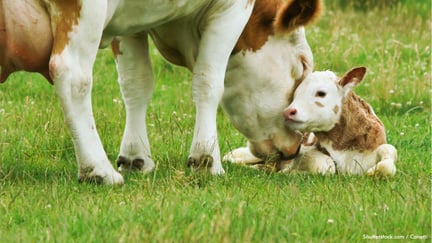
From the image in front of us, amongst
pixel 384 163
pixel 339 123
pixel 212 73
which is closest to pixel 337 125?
pixel 339 123

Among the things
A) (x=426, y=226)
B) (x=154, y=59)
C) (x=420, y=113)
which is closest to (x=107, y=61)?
(x=154, y=59)

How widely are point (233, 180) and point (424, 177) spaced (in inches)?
47.1

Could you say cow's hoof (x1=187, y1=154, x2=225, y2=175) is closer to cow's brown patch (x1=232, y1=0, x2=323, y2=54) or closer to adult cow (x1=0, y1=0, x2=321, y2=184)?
adult cow (x1=0, y1=0, x2=321, y2=184)

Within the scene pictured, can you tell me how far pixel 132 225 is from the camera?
518 centimetres

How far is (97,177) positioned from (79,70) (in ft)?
2.08

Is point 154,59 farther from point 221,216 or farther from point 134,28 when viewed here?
point 221,216

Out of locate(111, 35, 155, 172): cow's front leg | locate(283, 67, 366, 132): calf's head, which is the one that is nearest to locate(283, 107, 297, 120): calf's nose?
locate(283, 67, 366, 132): calf's head

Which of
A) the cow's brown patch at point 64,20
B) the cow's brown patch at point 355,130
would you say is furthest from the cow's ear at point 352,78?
the cow's brown patch at point 64,20

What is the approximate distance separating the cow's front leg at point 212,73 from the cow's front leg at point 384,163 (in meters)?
0.98

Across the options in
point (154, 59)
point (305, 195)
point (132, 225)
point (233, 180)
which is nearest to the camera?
point (132, 225)

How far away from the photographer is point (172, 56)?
7.63 meters

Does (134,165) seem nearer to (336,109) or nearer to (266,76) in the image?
(266,76)

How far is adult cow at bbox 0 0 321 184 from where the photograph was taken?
20.7 ft

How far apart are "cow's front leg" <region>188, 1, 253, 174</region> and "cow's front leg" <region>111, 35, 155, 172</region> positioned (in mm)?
456
